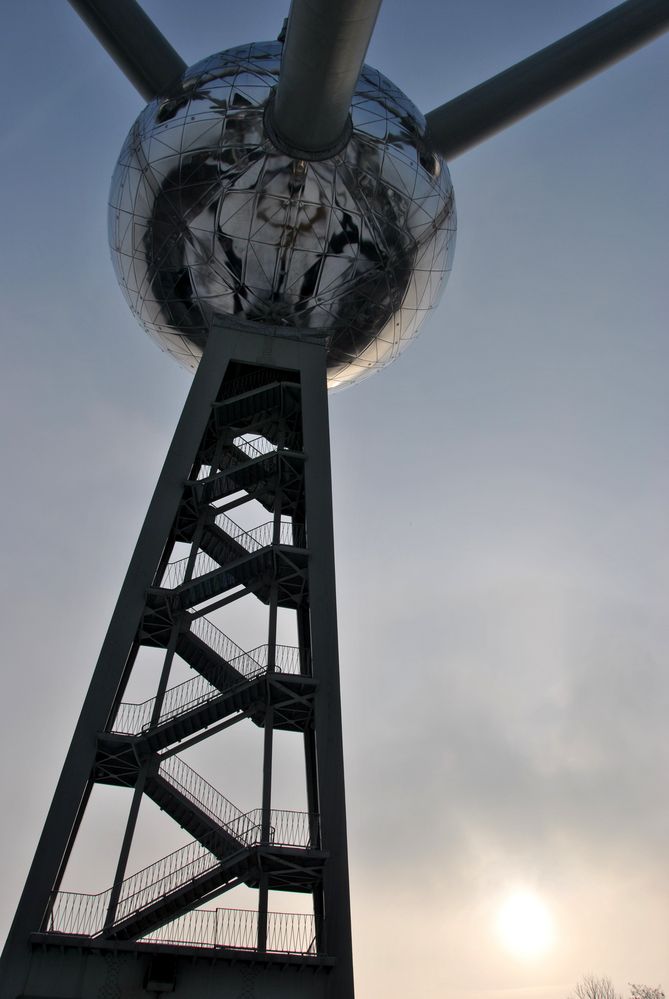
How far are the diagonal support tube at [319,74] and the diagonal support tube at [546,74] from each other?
5.40 metres

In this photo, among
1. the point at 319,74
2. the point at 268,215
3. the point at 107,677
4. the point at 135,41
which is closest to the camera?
the point at 319,74

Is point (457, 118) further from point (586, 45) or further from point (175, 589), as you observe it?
point (175, 589)

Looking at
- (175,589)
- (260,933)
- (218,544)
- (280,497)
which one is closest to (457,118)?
(280,497)

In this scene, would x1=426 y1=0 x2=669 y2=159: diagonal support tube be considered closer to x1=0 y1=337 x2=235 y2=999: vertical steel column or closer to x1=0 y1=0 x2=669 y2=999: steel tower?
x1=0 y1=0 x2=669 y2=999: steel tower

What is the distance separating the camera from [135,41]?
22891 mm

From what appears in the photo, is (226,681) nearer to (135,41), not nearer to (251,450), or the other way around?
(251,450)

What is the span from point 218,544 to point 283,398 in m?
3.91

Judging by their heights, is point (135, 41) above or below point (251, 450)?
above

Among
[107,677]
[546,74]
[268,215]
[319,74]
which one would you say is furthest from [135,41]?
[107,677]

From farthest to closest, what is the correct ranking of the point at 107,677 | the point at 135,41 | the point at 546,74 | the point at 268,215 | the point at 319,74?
the point at 546,74
the point at 135,41
the point at 268,215
the point at 107,677
the point at 319,74

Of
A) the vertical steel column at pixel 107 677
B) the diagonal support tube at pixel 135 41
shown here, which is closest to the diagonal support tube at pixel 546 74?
the diagonal support tube at pixel 135 41

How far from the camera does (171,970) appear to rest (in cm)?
1428

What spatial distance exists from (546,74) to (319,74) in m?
10.8

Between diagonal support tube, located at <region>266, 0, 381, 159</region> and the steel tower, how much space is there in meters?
0.05
